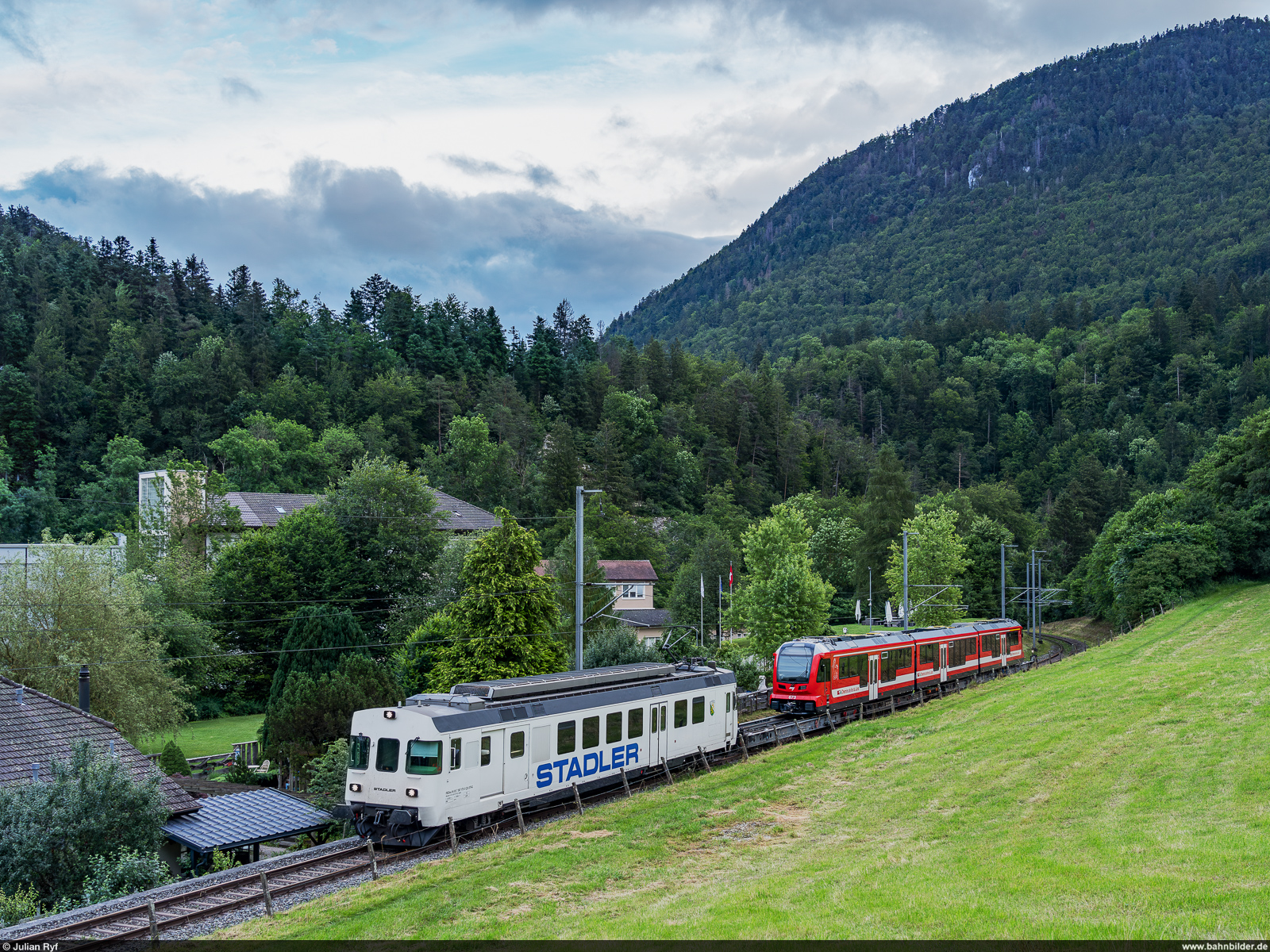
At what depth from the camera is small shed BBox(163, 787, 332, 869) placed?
21016mm

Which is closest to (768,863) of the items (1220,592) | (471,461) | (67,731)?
(67,731)

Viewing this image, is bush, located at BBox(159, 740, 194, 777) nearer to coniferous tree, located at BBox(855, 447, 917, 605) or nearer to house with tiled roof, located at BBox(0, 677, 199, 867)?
house with tiled roof, located at BBox(0, 677, 199, 867)

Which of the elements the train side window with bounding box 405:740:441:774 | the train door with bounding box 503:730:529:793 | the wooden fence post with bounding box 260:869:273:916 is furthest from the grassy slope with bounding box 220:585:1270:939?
the train side window with bounding box 405:740:441:774

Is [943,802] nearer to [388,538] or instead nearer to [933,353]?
[388,538]

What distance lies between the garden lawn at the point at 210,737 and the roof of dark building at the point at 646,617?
27090mm

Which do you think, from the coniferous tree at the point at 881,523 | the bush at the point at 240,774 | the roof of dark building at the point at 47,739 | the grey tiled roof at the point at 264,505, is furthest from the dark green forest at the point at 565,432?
the roof of dark building at the point at 47,739

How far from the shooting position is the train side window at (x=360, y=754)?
1881 centimetres

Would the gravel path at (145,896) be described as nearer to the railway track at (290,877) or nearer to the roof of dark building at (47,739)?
the railway track at (290,877)

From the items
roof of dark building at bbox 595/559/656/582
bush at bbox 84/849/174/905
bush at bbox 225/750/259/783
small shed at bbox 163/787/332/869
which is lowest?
bush at bbox 225/750/259/783

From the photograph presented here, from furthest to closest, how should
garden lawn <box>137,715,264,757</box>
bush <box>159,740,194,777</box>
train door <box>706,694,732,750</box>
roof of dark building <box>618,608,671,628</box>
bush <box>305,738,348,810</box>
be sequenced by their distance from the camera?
roof of dark building <box>618,608,671,628</box> < garden lawn <box>137,715,264,757</box> < bush <box>159,740,194,777</box> < train door <box>706,694,732,750</box> < bush <box>305,738,348,810</box>

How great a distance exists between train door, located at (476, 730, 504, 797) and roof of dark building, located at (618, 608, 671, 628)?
49643 mm

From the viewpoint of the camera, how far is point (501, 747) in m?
19.4

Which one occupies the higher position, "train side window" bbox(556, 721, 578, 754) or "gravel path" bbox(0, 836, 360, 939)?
"train side window" bbox(556, 721, 578, 754)

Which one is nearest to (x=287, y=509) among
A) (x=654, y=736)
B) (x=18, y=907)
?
(x=654, y=736)
